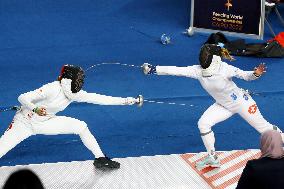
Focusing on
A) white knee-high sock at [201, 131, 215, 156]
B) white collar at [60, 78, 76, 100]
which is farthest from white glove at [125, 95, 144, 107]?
white knee-high sock at [201, 131, 215, 156]

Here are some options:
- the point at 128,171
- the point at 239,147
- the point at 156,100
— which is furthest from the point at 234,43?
the point at 128,171

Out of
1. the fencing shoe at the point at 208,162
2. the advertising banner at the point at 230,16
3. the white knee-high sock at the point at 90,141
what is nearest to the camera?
the white knee-high sock at the point at 90,141

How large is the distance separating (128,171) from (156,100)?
A: 2.59m

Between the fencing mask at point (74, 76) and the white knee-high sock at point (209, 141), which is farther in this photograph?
the white knee-high sock at point (209, 141)

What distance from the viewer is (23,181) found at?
3.90m

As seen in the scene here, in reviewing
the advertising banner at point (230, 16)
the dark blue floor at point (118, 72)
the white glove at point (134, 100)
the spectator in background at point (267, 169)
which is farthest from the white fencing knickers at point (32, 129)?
the advertising banner at point (230, 16)

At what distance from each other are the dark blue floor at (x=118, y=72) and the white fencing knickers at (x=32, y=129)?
32.3 inches

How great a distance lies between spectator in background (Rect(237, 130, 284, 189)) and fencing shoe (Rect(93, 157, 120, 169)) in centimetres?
306

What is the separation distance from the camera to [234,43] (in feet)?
41.6

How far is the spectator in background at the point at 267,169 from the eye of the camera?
4909 mm

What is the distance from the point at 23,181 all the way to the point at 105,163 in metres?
3.95

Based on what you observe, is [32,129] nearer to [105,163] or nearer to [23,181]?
[105,163]

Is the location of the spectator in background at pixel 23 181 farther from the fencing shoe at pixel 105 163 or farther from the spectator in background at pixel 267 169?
the fencing shoe at pixel 105 163

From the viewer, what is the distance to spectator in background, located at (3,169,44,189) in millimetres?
3881
